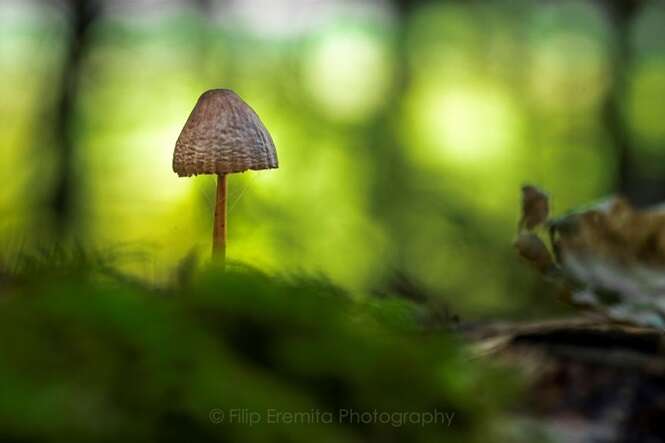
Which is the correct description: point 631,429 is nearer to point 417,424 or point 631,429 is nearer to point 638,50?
point 417,424

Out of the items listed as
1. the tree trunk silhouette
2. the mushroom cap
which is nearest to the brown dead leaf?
the mushroom cap

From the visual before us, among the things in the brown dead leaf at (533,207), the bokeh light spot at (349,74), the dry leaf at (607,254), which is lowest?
the dry leaf at (607,254)

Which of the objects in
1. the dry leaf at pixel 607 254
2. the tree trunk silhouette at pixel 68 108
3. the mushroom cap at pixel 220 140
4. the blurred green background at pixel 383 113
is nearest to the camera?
the dry leaf at pixel 607 254

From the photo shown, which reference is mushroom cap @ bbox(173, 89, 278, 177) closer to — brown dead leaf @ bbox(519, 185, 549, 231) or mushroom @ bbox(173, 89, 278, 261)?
mushroom @ bbox(173, 89, 278, 261)

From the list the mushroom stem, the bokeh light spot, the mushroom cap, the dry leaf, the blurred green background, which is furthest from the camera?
the bokeh light spot

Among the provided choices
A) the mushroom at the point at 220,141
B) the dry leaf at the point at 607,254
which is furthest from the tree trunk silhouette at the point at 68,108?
the dry leaf at the point at 607,254

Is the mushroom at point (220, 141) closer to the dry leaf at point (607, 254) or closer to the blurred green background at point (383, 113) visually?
the dry leaf at point (607, 254)

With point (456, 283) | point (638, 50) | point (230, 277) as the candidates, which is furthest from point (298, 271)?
point (638, 50)
